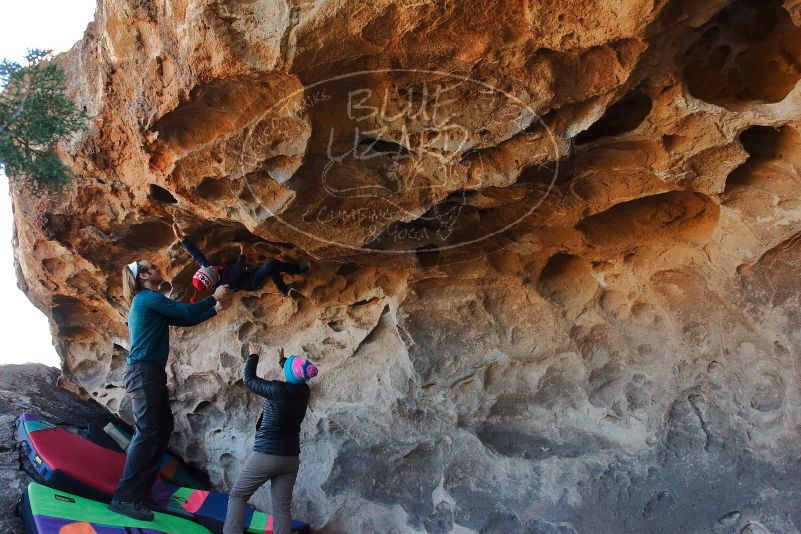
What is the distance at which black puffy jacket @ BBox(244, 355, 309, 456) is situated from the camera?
341cm

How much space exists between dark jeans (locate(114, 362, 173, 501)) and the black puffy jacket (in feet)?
1.64

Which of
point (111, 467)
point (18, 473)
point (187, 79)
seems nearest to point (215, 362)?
point (111, 467)

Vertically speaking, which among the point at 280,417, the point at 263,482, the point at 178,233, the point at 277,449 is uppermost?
the point at 178,233

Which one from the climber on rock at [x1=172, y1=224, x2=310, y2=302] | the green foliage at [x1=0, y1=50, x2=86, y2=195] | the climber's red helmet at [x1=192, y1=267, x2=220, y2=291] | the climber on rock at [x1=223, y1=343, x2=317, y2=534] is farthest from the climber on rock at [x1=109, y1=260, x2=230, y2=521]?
the green foliage at [x1=0, y1=50, x2=86, y2=195]

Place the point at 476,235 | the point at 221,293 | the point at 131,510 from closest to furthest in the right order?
the point at 131,510, the point at 221,293, the point at 476,235

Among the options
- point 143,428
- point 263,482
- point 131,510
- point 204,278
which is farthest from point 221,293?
point 131,510

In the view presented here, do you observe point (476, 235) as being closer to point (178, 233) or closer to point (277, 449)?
point (277, 449)

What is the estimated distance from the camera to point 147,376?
3.43m

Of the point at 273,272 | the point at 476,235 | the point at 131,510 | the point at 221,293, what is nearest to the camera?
the point at 131,510

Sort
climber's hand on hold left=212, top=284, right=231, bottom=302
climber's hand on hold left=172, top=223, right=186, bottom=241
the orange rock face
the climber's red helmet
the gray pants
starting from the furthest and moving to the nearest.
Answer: climber's hand on hold left=172, top=223, right=186, bottom=241 < the climber's red helmet < climber's hand on hold left=212, top=284, right=231, bottom=302 < the gray pants < the orange rock face

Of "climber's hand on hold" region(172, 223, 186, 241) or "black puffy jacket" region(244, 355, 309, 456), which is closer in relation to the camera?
"black puffy jacket" region(244, 355, 309, 456)

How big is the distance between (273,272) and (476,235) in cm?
128

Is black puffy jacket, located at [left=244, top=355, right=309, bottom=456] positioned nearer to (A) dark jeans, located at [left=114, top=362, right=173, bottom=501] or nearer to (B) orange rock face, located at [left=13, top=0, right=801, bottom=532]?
(A) dark jeans, located at [left=114, top=362, right=173, bottom=501]

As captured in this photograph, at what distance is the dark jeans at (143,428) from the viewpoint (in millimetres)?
3348
